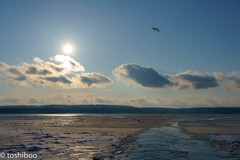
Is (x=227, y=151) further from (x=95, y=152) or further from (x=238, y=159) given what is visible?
(x=95, y=152)

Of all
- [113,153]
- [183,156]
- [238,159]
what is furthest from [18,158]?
[238,159]

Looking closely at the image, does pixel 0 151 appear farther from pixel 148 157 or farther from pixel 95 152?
pixel 148 157

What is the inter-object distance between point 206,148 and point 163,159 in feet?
25.1

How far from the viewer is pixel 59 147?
2362 cm

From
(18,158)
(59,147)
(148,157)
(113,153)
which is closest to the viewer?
(18,158)

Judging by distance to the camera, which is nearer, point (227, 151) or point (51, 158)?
point (51, 158)

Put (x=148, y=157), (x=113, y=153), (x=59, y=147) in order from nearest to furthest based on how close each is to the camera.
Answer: (x=148, y=157) < (x=113, y=153) < (x=59, y=147)

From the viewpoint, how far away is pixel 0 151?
20797 mm

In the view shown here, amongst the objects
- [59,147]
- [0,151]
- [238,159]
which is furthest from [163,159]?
[0,151]

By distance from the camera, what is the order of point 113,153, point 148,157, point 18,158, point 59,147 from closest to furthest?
1. point 18,158
2. point 148,157
3. point 113,153
4. point 59,147

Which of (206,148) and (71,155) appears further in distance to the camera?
(206,148)

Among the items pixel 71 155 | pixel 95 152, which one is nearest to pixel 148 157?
pixel 95 152

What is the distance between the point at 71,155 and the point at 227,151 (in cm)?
1581

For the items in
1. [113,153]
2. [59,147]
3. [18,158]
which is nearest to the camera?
[18,158]
